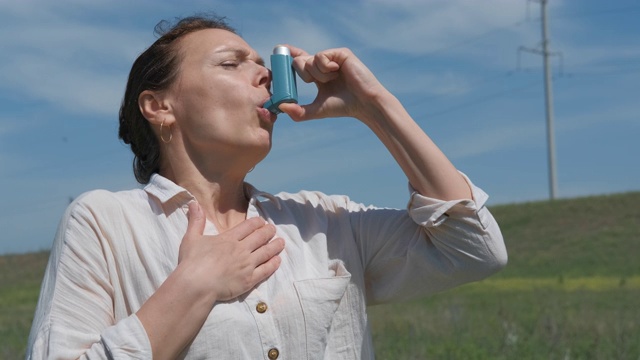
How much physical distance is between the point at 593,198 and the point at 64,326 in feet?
130

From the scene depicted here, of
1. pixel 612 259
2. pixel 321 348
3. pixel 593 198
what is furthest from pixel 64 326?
pixel 593 198

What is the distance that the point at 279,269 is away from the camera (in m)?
2.45

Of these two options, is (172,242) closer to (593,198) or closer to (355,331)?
(355,331)

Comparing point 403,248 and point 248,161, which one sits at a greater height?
point 248,161

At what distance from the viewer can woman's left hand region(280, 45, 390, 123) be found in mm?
2607

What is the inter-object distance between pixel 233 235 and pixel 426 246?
0.53 m

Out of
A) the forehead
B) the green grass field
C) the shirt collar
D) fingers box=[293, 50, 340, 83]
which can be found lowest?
the green grass field

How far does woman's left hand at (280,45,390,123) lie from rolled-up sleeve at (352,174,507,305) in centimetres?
29

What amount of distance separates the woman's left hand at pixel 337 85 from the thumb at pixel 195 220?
35cm

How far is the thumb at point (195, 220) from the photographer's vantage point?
242 centimetres

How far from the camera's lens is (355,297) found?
2.56 metres

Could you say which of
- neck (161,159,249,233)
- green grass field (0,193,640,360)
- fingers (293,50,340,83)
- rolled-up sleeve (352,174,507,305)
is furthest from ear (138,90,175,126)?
green grass field (0,193,640,360)

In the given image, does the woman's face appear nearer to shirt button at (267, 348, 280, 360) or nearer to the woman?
the woman

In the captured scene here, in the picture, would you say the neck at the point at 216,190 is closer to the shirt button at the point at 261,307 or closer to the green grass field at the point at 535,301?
the shirt button at the point at 261,307
